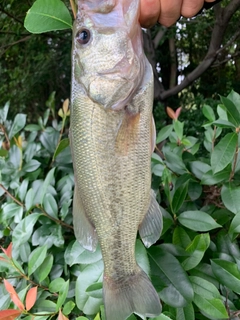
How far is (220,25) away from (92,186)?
7.22ft

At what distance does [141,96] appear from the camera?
887 mm

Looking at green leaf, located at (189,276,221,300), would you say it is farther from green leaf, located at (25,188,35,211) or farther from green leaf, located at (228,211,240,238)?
green leaf, located at (25,188,35,211)

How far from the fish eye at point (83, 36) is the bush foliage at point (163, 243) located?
507mm

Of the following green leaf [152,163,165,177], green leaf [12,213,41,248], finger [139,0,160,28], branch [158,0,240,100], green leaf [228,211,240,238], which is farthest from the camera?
branch [158,0,240,100]

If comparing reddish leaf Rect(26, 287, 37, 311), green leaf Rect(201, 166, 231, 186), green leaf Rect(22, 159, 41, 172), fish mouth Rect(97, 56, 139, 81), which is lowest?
reddish leaf Rect(26, 287, 37, 311)

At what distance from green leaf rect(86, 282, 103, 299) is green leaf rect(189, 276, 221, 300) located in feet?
0.88

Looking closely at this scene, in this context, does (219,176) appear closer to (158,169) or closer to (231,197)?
(231,197)

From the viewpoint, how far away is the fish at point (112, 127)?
88cm

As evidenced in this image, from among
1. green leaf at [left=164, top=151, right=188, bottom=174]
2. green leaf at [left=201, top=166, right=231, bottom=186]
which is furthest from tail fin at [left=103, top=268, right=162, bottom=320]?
green leaf at [left=164, top=151, right=188, bottom=174]

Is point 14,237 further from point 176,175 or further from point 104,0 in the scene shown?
point 104,0

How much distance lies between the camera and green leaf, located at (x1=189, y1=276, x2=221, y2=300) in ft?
3.58

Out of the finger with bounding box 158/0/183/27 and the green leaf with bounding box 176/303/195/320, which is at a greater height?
the finger with bounding box 158/0/183/27

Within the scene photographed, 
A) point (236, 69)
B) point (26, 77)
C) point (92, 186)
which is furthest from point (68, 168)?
point (236, 69)

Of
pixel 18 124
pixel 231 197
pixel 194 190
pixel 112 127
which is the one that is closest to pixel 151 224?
pixel 112 127
